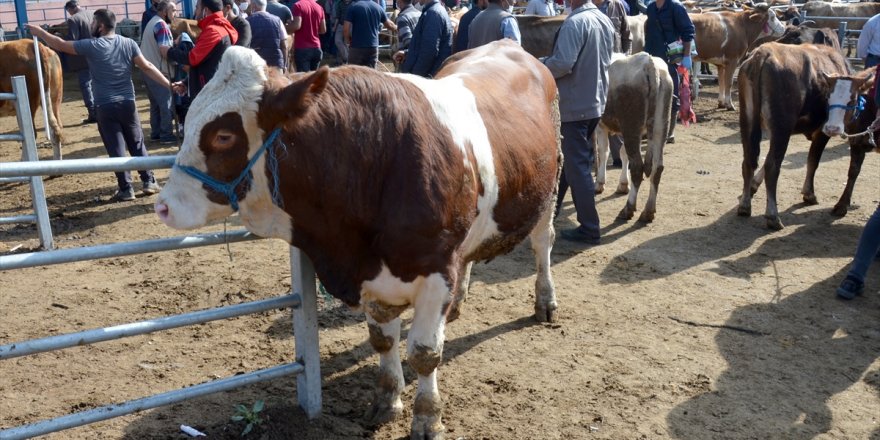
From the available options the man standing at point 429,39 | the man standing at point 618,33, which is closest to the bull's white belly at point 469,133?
the man standing at point 429,39

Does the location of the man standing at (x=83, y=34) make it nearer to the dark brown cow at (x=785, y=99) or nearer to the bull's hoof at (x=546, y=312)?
the bull's hoof at (x=546, y=312)

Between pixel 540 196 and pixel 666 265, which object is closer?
pixel 540 196

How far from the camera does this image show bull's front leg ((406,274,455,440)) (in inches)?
147

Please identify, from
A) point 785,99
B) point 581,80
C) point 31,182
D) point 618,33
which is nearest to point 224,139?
point 581,80

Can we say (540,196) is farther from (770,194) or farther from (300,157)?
(770,194)

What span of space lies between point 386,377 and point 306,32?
8.59 metres

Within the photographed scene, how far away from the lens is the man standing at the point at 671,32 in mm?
10648

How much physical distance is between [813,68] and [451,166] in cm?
548

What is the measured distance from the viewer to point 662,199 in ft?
28.6

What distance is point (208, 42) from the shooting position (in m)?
8.00

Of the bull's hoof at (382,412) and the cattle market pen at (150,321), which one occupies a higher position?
the cattle market pen at (150,321)

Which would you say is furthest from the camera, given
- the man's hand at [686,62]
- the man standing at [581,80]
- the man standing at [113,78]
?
the man's hand at [686,62]

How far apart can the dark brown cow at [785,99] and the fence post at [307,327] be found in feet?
17.4

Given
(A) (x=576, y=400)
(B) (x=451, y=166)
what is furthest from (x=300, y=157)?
(A) (x=576, y=400)
